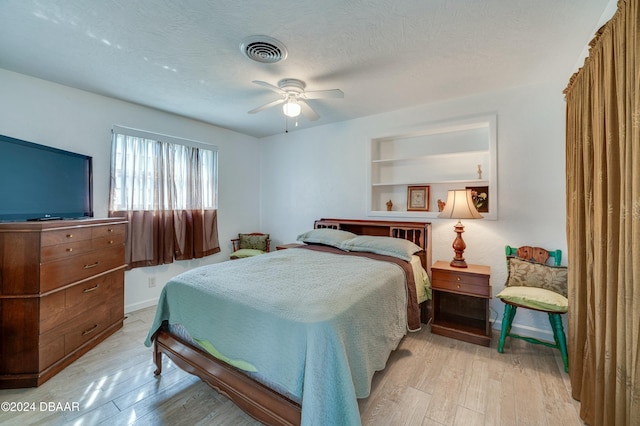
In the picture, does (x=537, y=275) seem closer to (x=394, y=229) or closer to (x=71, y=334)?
(x=394, y=229)

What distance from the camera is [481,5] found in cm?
157

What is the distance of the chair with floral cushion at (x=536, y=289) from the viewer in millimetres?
2076

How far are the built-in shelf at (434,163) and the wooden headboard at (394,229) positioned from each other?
21cm

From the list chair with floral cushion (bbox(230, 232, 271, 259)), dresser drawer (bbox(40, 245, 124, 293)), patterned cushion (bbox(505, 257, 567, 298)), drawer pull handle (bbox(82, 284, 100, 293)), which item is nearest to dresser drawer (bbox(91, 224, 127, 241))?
dresser drawer (bbox(40, 245, 124, 293))

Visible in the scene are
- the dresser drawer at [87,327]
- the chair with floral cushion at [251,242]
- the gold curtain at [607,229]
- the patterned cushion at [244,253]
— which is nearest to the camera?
the gold curtain at [607,229]

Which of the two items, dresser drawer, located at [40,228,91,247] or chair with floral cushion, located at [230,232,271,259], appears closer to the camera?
dresser drawer, located at [40,228,91,247]

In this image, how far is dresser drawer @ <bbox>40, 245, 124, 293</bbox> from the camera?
199 cm

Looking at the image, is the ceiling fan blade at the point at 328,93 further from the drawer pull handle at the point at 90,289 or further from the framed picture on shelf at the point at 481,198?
the drawer pull handle at the point at 90,289

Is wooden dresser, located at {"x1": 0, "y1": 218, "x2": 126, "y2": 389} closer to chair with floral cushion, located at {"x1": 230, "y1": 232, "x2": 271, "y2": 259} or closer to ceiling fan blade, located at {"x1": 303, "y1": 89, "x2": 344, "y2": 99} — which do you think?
chair with floral cushion, located at {"x1": 230, "y1": 232, "x2": 271, "y2": 259}

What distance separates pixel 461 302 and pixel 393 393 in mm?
1636

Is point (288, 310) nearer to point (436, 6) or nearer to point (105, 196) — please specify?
point (436, 6)

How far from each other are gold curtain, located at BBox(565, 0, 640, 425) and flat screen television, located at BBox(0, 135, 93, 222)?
386cm

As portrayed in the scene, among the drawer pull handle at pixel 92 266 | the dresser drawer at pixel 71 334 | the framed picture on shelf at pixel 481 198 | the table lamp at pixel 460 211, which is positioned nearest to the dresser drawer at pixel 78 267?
the drawer pull handle at pixel 92 266

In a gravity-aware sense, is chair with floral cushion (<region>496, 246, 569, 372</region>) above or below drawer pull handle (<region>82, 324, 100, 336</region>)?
above
